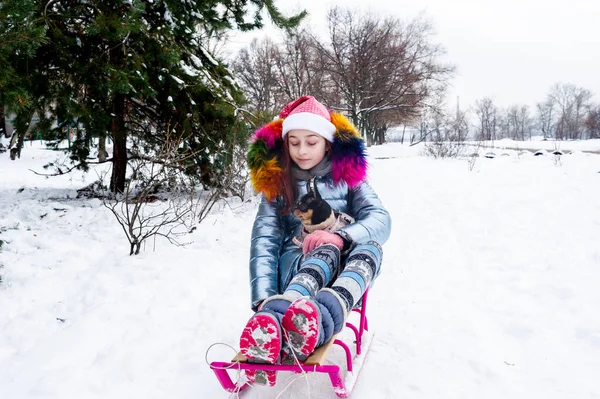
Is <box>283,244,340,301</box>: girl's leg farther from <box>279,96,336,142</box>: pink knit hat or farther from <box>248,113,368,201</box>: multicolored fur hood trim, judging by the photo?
<box>279,96,336,142</box>: pink knit hat

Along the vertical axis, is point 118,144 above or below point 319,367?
above

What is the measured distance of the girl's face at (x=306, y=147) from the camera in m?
2.34

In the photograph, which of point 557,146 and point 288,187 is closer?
point 288,187

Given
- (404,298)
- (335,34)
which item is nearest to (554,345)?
(404,298)

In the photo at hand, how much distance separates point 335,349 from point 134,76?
4876mm

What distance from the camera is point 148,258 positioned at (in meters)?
4.11

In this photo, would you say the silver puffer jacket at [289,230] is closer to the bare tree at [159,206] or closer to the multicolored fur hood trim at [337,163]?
the multicolored fur hood trim at [337,163]

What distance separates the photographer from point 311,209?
232 cm

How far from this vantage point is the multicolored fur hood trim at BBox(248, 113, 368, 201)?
2.36 metres

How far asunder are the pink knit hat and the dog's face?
379mm

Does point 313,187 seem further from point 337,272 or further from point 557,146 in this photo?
point 557,146

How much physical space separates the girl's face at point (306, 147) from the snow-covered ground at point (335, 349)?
1212 millimetres

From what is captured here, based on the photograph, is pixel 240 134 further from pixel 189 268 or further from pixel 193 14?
pixel 189 268

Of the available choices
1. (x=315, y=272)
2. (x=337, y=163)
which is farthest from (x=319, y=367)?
(x=337, y=163)
